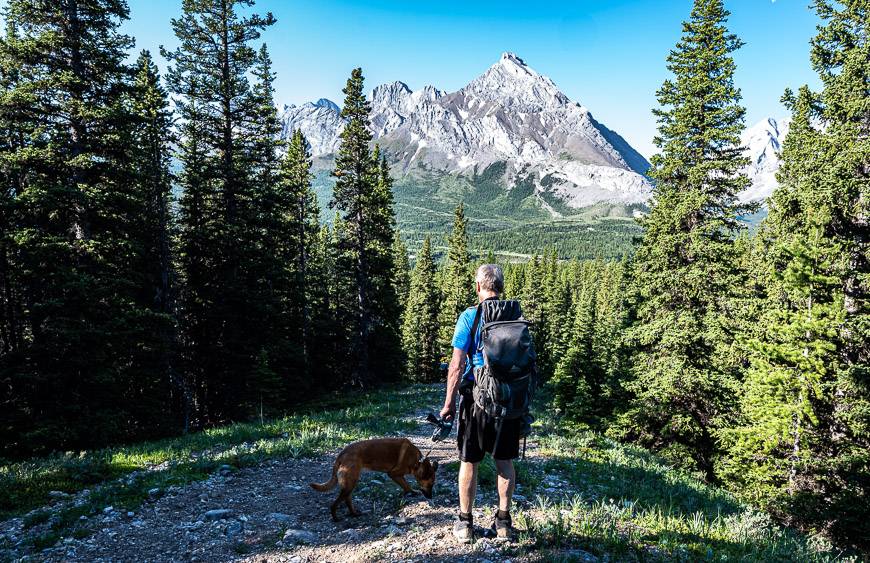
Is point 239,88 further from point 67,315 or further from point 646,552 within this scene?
point 646,552

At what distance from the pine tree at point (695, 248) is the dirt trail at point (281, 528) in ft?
35.3

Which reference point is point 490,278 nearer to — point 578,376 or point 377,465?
point 377,465

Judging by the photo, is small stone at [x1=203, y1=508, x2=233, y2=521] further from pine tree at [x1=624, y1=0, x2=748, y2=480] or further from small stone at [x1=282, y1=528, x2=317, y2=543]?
pine tree at [x1=624, y1=0, x2=748, y2=480]

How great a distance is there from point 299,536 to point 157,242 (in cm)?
1821

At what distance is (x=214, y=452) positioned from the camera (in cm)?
956

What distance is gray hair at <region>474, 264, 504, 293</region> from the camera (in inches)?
179

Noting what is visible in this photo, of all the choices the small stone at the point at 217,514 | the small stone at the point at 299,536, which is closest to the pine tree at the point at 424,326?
the small stone at the point at 217,514

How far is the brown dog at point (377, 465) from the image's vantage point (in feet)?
19.1

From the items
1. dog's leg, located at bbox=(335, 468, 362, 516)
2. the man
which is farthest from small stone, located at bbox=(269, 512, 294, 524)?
the man

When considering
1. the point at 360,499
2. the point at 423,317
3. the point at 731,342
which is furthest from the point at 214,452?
the point at 423,317

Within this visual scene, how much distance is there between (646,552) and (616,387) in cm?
1750

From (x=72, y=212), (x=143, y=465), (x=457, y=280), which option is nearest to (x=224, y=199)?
(x=72, y=212)

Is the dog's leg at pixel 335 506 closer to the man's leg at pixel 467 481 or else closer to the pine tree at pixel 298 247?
the man's leg at pixel 467 481

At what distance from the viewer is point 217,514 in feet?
20.3
